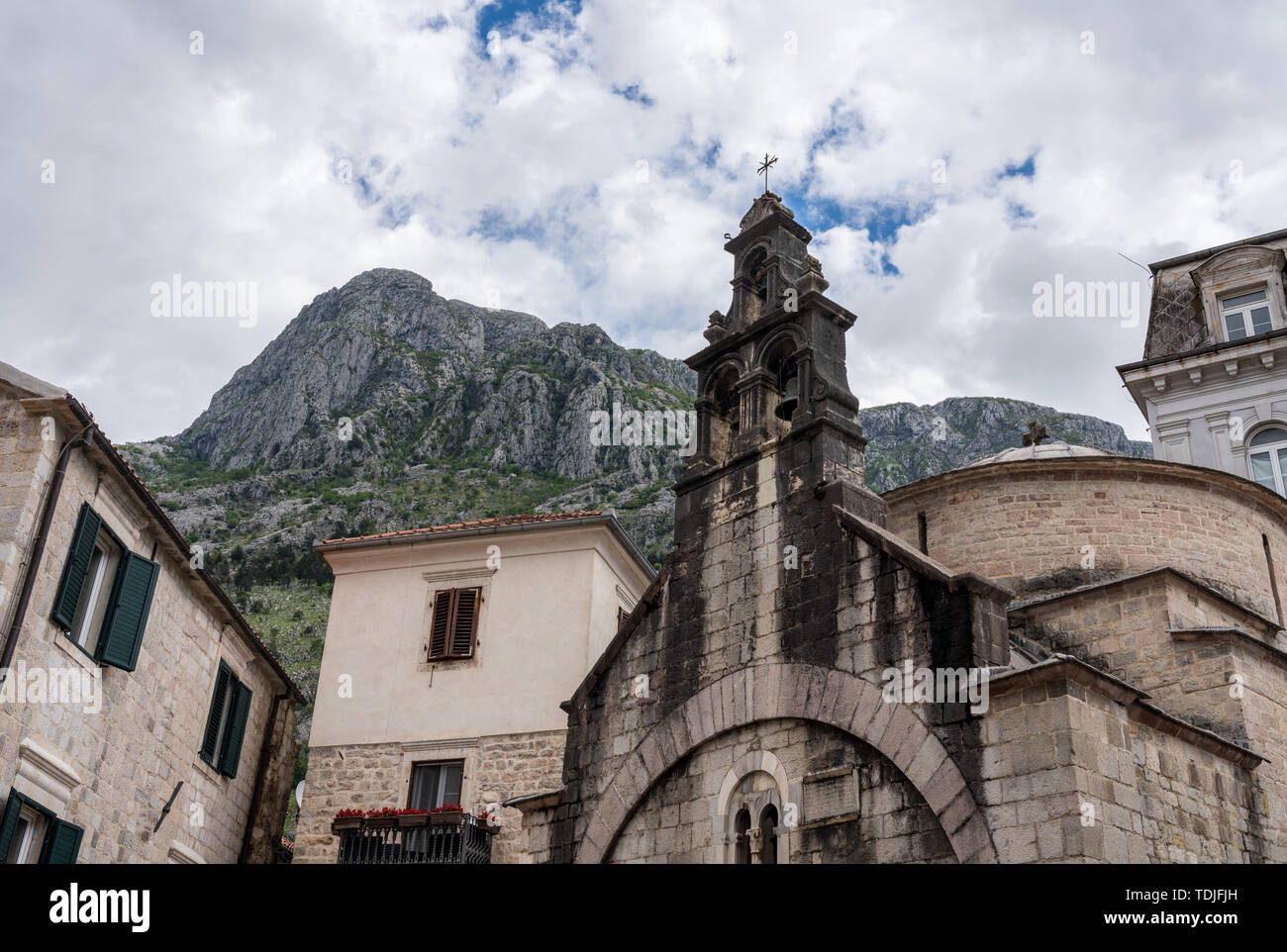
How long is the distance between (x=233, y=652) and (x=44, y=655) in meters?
6.45

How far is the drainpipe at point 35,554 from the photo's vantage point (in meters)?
12.6

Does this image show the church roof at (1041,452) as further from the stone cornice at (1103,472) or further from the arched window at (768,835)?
the arched window at (768,835)

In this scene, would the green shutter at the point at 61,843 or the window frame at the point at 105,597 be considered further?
the window frame at the point at 105,597

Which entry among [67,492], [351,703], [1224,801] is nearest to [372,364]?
[351,703]

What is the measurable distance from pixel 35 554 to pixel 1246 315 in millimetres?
28644

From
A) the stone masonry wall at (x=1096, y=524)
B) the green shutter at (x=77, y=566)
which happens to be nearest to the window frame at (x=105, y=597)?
the green shutter at (x=77, y=566)

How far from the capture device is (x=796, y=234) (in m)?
15.1

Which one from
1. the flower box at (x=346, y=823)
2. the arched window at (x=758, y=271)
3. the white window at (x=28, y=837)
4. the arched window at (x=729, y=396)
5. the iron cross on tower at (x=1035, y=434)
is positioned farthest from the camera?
the iron cross on tower at (x=1035, y=434)

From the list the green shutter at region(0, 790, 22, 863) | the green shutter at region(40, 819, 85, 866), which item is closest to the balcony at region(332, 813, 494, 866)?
the green shutter at region(40, 819, 85, 866)

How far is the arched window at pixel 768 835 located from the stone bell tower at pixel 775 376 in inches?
124

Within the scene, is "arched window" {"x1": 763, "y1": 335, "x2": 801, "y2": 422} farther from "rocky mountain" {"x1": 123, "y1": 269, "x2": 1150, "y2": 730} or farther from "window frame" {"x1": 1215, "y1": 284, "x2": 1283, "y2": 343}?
"rocky mountain" {"x1": 123, "y1": 269, "x2": 1150, "y2": 730}

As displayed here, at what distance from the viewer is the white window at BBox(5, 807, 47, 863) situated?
13.3 m

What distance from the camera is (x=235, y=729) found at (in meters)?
19.8

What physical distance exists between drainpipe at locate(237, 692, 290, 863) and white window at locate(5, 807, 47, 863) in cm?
673
